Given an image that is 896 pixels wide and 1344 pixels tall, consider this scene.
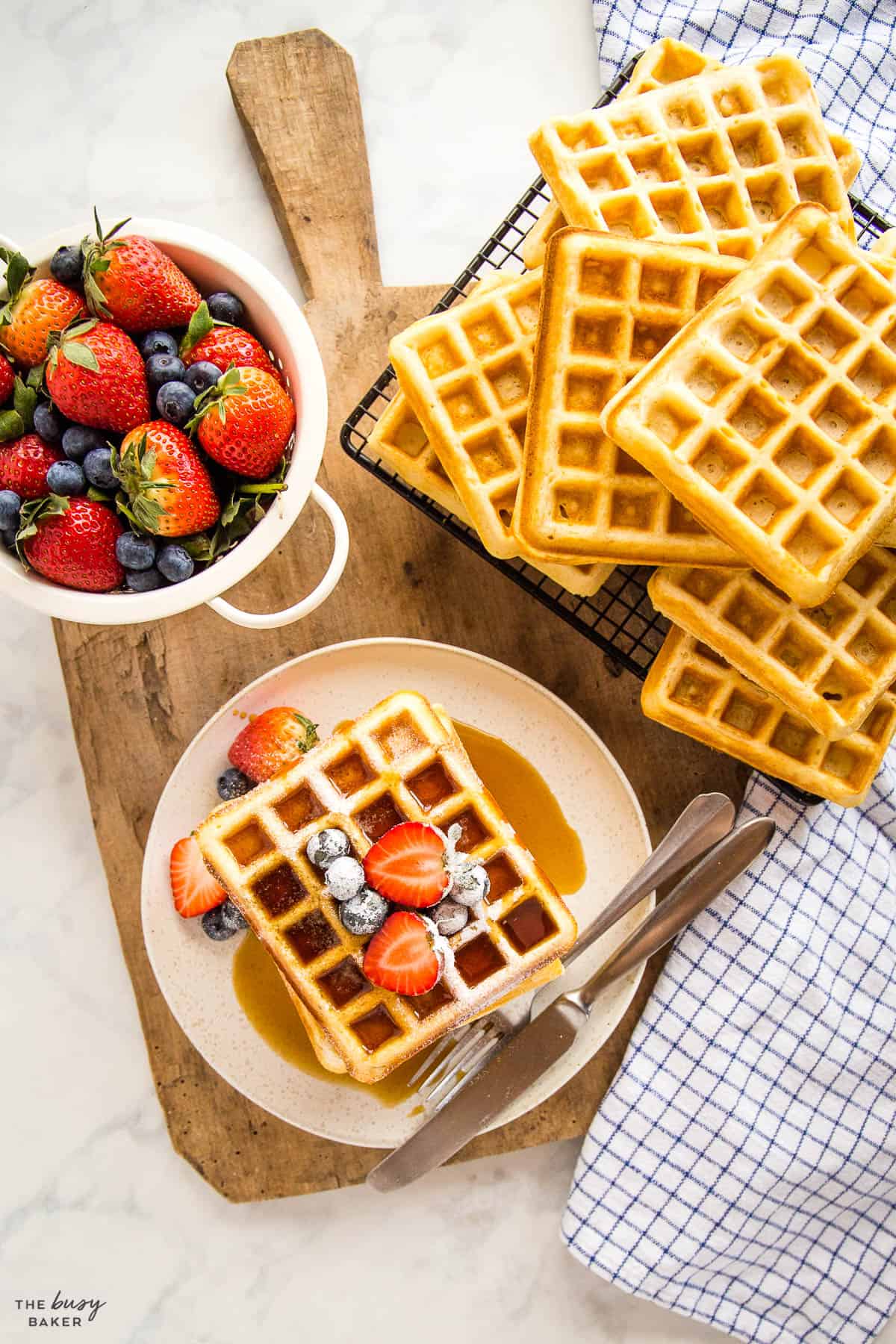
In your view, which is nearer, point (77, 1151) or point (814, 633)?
point (814, 633)

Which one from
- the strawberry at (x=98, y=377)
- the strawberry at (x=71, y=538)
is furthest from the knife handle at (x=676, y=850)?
the strawberry at (x=98, y=377)

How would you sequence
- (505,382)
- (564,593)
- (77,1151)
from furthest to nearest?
(77,1151) → (564,593) → (505,382)

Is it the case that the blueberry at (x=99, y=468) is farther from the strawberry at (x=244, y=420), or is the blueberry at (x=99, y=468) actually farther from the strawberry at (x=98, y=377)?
the strawberry at (x=244, y=420)

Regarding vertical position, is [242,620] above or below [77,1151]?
above

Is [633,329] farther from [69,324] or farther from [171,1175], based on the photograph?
[171,1175]

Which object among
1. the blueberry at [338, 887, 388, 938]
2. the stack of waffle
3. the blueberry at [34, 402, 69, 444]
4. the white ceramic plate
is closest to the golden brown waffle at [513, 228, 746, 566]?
the stack of waffle

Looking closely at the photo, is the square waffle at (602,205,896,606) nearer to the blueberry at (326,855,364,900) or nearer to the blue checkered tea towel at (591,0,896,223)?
the blue checkered tea towel at (591,0,896,223)

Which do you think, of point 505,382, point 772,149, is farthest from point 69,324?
point 772,149
